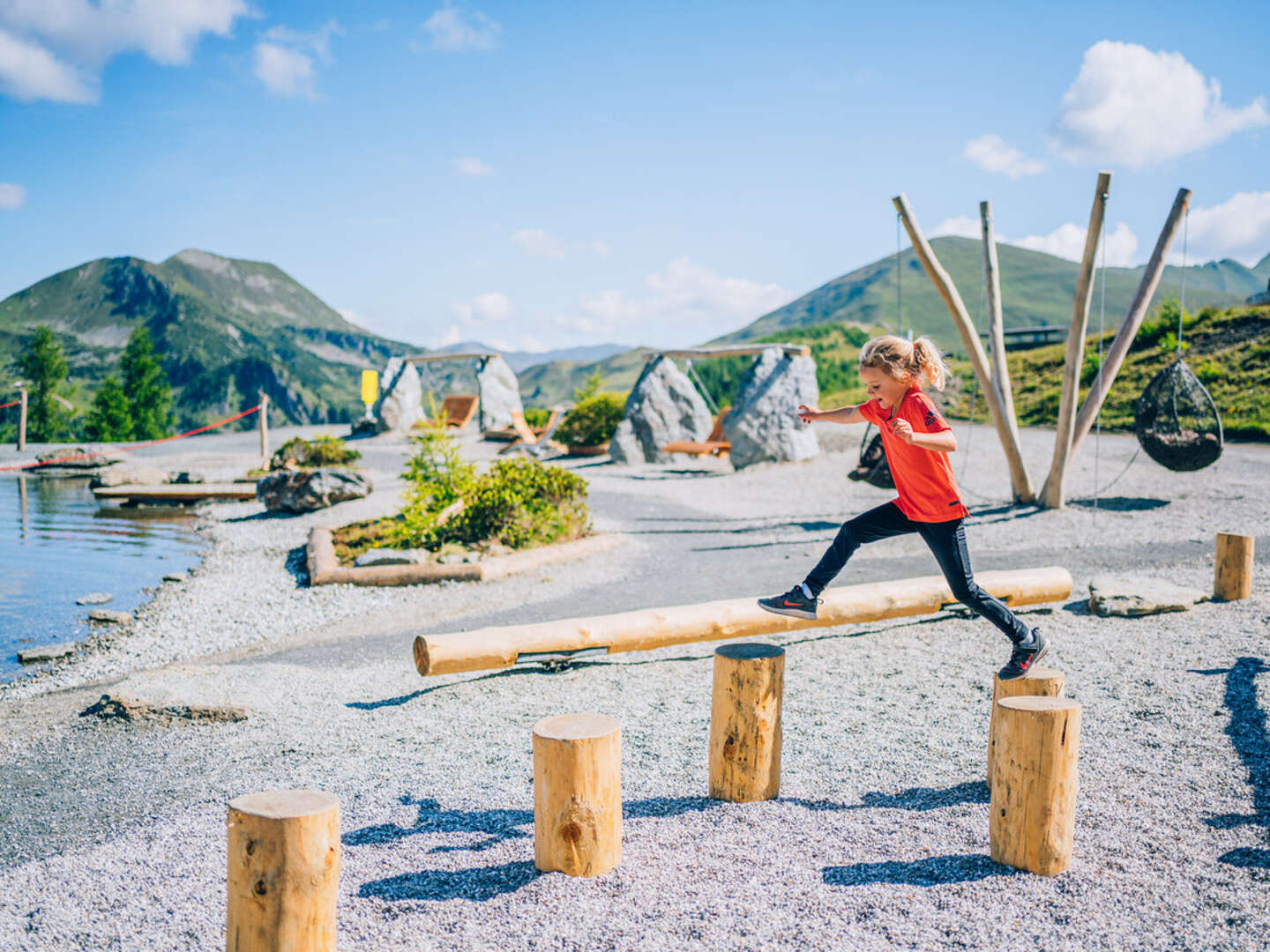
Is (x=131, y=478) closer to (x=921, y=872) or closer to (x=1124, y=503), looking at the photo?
(x=1124, y=503)

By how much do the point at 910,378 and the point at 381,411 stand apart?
24.5m

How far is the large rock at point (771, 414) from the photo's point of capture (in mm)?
16609

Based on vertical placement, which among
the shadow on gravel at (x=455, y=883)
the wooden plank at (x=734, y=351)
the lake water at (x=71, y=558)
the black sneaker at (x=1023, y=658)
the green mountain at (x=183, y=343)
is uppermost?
the green mountain at (x=183, y=343)

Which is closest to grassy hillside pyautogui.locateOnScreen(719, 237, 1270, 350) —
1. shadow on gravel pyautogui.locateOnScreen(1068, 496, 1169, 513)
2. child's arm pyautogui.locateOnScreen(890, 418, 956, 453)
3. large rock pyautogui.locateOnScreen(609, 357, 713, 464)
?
large rock pyautogui.locateOnScreen(609, 357, 713, 464)

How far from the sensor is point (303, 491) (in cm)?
1299

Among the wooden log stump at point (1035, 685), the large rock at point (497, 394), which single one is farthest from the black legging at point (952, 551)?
the large rock at point (497, 394)

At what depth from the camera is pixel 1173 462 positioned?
429 inches

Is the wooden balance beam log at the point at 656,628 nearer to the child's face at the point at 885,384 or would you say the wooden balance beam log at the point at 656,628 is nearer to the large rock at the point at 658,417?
the child's face at the point at 885,384

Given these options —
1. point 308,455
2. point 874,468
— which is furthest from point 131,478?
point 874,468

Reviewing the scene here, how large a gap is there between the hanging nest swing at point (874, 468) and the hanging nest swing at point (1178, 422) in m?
3.28

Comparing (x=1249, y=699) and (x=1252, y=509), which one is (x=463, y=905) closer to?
(x=1249, y=699)

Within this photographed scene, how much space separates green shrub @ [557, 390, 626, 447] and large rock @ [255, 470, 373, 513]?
8233mm

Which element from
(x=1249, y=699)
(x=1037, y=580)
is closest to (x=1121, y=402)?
(x=1037, y=580)

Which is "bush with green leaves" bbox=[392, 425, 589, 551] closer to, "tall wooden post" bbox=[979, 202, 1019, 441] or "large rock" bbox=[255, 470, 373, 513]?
"large rock" bbox=[255, 470, 373, 513]
